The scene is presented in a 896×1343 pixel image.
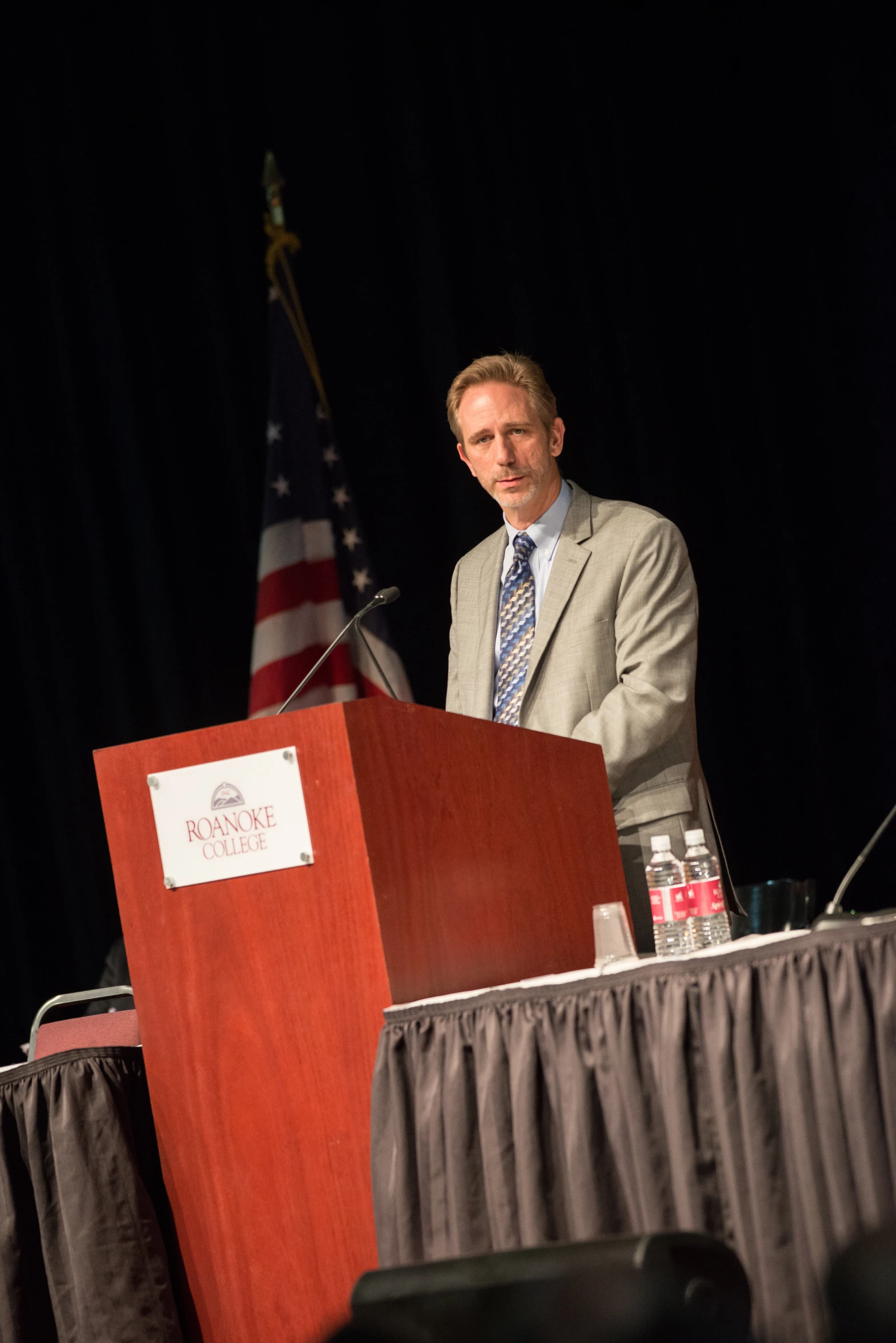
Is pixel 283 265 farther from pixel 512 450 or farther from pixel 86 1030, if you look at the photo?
pixel 86 1030

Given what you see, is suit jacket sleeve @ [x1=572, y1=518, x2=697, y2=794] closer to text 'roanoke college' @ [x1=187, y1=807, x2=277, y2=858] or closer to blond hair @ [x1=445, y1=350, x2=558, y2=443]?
blond hair @ [x1=445, y1=350, x2=558, y2=443]

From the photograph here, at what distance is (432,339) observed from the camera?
4.88 meters

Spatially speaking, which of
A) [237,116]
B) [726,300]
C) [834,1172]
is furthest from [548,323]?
[834,1172]

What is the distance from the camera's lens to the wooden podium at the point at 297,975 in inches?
72.8

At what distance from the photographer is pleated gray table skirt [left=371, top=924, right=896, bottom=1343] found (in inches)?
64.7

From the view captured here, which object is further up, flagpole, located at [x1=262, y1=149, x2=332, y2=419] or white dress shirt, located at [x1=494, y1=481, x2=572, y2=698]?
flagpole, located at [x1=262, y1=149, x2=332, y2=419]

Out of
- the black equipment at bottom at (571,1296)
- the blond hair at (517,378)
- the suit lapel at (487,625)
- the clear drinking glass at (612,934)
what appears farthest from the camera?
the blond hair at (517,378)

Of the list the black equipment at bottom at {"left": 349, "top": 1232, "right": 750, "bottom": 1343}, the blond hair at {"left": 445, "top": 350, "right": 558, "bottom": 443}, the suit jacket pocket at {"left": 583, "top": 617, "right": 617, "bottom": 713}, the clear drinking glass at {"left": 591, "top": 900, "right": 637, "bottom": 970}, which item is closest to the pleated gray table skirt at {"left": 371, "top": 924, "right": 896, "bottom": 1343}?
the clear drinking glass at {"left": 591, "top": 900, "right": 637, "bottom": 970}

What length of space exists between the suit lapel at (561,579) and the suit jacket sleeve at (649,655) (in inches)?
4.2

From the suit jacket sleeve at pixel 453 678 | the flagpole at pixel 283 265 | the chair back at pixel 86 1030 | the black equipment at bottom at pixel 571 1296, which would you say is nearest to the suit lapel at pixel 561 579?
the suit jacket sleeve at pixel 453 678

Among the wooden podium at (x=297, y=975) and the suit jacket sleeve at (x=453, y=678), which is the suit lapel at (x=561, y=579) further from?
the wooden podium at (x=297, y=975)

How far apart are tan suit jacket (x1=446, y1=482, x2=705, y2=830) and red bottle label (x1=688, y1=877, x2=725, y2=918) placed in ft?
1.79

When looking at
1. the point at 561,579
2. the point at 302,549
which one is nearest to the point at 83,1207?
the point at 561,579

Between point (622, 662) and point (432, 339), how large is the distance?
7.94 ft
